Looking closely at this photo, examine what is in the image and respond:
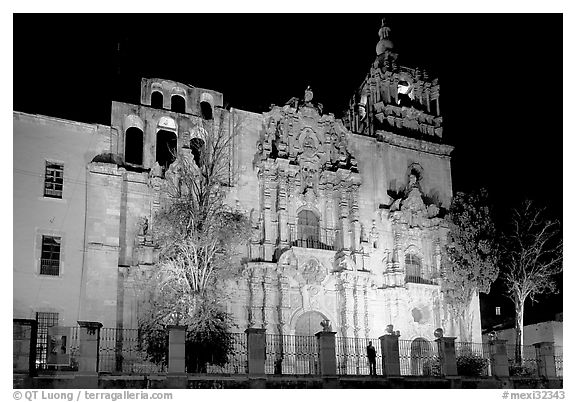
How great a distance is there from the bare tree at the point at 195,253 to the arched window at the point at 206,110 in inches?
111

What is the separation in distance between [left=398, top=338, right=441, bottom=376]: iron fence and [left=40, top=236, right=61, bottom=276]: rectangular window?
1240 cm

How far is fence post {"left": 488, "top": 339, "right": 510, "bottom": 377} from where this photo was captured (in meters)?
23.8

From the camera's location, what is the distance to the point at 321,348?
20984 mm

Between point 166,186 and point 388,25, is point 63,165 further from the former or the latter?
point 388,25

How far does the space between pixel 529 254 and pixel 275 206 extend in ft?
35.9

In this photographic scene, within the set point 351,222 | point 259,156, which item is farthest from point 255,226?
point 351,222

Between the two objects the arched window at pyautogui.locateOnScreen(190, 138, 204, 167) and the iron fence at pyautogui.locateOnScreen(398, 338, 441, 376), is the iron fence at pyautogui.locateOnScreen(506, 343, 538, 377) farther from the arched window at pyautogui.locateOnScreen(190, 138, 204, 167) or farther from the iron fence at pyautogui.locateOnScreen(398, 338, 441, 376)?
the arched window at pyautogui.locateOnScreen(190, 138, 204, 167)

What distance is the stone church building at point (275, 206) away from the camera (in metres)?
27.4

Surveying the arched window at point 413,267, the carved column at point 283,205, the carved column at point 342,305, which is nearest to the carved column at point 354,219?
the carved column at point 342,305

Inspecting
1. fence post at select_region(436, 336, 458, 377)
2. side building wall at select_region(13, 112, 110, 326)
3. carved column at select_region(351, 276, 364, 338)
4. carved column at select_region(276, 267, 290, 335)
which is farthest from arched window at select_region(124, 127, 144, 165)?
fence post at select_region(436, 336, 458, 377)

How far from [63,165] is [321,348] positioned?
1293 centimetres

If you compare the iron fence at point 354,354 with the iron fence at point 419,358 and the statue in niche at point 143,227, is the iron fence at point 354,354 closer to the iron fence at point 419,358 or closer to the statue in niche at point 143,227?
the iron fence at point 419,358

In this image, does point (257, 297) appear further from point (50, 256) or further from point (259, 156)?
point (50, 256)

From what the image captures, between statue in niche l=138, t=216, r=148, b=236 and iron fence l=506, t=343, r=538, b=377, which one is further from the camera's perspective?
statue in niche l=138, t=216, r=148, b=236
